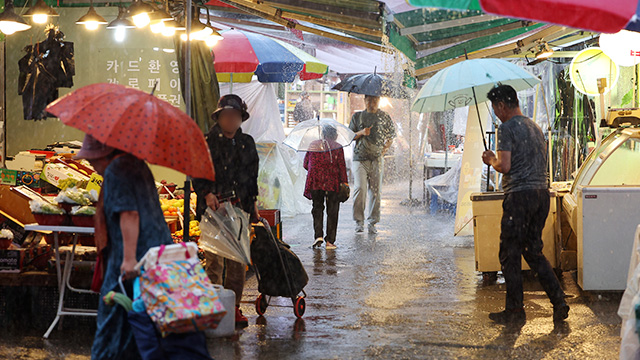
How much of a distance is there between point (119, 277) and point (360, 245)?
26.5ft

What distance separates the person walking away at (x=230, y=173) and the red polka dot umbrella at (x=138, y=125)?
90.5 inches

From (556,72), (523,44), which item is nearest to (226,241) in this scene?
(523,44)

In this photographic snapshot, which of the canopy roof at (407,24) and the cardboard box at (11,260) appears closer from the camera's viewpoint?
the cardboard box at (11,260)

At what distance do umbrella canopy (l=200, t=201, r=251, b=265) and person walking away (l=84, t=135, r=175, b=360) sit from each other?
2233 millimetres

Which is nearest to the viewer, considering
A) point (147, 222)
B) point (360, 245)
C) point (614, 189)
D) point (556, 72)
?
point (147, 222)

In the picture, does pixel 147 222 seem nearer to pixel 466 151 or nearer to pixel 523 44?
pixel 466 151

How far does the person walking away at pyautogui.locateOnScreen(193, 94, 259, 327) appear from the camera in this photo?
630 centimetres

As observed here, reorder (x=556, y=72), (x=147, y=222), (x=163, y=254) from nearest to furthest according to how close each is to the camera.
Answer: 1. (x=163, y=254)
2. (x=147, y=222)
3. (x=556, y=72)

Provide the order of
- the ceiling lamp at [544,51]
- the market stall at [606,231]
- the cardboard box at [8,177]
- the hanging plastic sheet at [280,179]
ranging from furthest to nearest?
the hanging plastic sheet at [280,179] < the ceiling lamp at [544,51] < the market stall at [606,231] < the cardboard box at [8,177]

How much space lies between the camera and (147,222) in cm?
383

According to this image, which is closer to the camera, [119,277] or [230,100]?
[119,277]

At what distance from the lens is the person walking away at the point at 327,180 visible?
1120 cm

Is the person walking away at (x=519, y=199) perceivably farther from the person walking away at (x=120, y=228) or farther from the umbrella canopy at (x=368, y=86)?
the umbrella canopy at (x=368, y=86)

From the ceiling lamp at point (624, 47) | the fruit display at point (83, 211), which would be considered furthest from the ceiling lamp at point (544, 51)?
the fruit display at point (83, 211)
